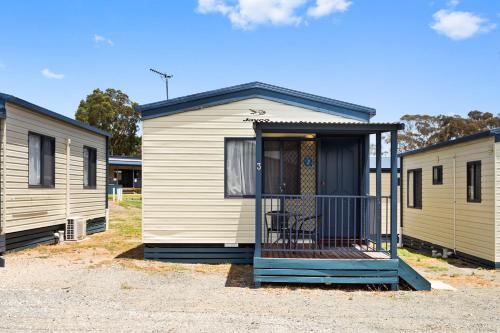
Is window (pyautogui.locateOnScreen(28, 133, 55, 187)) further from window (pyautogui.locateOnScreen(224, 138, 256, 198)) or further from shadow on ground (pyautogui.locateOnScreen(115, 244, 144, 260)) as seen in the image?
window (pyautogui.locateOnScreen(224, 138, 256, 198))

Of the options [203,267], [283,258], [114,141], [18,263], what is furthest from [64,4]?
[114,141]

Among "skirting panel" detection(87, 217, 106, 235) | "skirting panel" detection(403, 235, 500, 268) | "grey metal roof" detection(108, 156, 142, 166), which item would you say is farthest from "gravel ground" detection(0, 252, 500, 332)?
"grey metal roof" detection(108, 156, 142, 166)

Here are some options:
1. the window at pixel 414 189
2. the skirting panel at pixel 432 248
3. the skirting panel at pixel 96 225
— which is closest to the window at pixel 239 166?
the skirting panel at pixel 432 248

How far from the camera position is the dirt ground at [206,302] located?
504 centimetres

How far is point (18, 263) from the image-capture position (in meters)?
8.46

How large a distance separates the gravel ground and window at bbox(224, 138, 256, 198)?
5.41 feet

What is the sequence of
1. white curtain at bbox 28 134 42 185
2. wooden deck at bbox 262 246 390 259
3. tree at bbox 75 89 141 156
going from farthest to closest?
tree at bbox 75 89 141 156
white curtain at bbox 28 134 42 185
wooden deck at bbox 262 246 390 259

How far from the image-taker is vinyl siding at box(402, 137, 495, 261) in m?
9.13

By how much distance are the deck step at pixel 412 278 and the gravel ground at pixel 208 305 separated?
0.67 feet

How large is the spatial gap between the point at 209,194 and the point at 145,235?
4.61 ft

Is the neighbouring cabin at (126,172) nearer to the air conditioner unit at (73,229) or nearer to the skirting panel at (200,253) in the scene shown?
the air conditioner unit at (73,229)

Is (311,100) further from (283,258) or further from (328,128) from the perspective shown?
(283,258)

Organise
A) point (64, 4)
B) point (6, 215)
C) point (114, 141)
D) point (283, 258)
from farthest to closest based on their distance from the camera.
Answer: point (114, 141), point (64, 4), point (6, 215), point (283, 258)

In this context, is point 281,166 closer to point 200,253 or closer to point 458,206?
point 200,253
